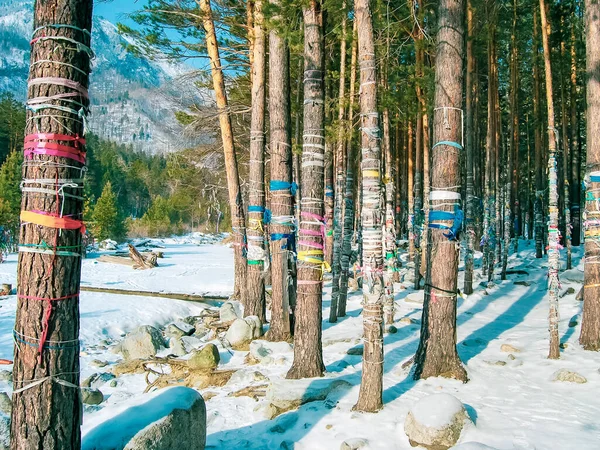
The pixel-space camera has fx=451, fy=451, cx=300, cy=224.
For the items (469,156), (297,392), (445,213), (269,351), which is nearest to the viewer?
(297,392)

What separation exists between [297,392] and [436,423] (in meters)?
1.64

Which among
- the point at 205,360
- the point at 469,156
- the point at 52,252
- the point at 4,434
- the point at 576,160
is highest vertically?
the point at 576,160

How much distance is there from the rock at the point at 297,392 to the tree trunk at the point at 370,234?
0.57 metres

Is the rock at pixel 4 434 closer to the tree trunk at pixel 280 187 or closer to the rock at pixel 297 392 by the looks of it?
the rock at pixel 297 392

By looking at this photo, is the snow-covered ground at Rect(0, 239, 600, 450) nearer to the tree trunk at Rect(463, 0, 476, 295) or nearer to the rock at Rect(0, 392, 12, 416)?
the tree trunk at Rect(463, 0, 476, 295)

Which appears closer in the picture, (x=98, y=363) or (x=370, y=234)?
(x=370, y=234)

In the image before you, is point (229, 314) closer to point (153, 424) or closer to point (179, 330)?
point (179, 330)

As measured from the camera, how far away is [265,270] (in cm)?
874

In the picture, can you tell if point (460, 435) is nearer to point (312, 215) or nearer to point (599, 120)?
point (312, 215)

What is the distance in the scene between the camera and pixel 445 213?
547cm

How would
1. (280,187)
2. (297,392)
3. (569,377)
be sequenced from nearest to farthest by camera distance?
(297,392) < (569,377) < (280,187)

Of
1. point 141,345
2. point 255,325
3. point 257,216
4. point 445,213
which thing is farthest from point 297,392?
point 257,216

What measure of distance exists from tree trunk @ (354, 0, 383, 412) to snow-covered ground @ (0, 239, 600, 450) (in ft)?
1.00

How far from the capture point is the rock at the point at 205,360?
661 centimetres
